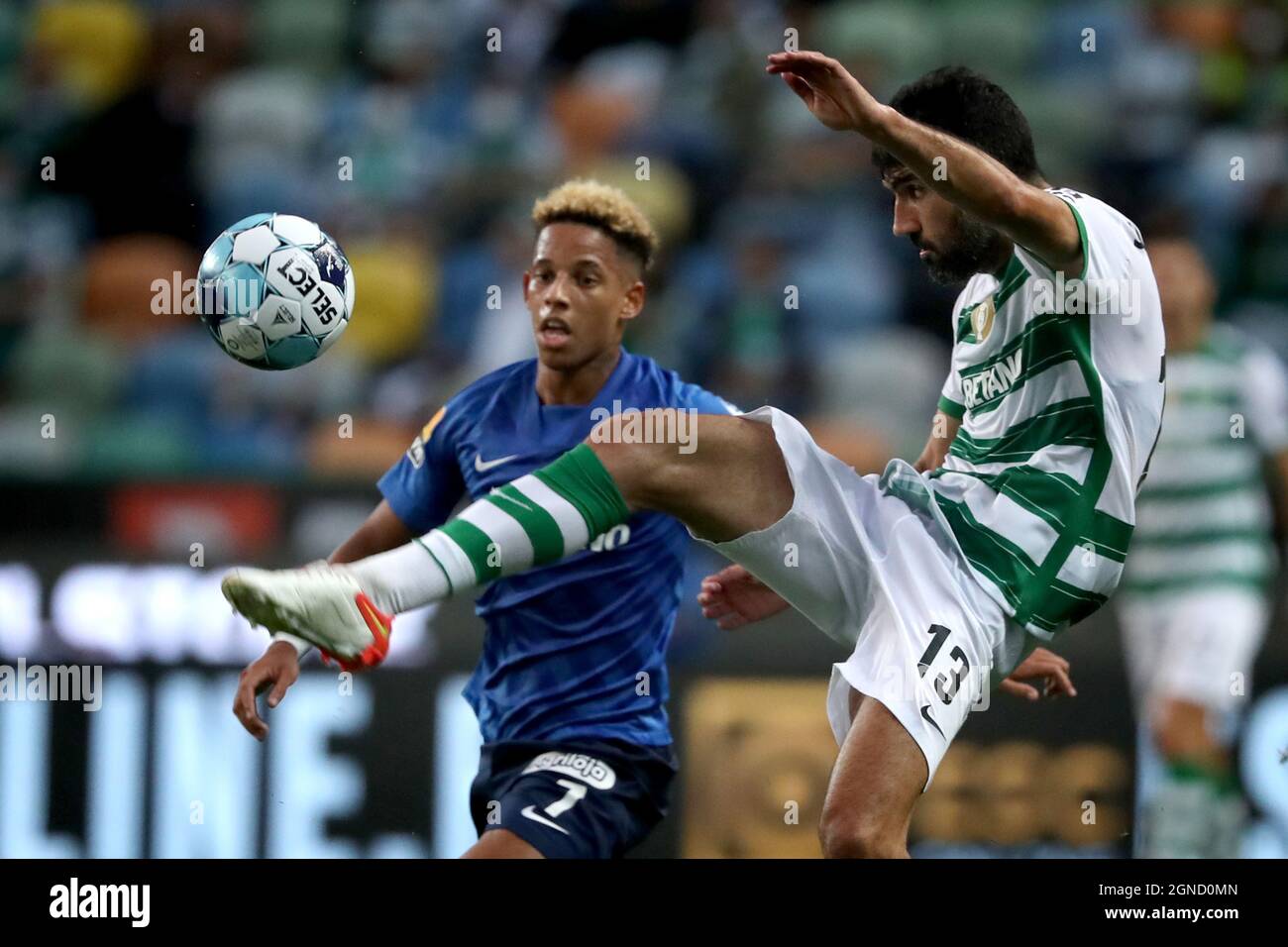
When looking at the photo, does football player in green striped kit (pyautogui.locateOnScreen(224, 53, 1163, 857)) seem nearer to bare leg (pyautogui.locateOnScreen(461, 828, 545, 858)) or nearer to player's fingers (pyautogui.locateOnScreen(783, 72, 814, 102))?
player's fingers (pyautogui.locateOnScreen(783, 72, 814, 102))

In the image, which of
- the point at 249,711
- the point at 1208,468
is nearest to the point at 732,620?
the point at 249,711

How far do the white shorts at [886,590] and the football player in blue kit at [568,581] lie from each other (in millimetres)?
448

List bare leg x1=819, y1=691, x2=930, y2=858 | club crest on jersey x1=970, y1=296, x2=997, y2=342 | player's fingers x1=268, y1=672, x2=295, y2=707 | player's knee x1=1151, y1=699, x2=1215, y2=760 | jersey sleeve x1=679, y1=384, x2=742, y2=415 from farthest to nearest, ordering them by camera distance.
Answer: player's knee x1=1151, y1=699, x2=1215, y2=760, jersey sleeve x1=679, y1=384, x2=742, y2=415, club crest on jersey x1=970, y1=296, x2=997, y2=342, player's fingers x1=268, y1=672, x2=295, y2=707, bare leg x1=819, y1=691, x2=930, y2=858

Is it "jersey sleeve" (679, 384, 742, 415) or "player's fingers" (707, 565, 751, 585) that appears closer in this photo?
"player's fingers" (707, 565, 751, 585)

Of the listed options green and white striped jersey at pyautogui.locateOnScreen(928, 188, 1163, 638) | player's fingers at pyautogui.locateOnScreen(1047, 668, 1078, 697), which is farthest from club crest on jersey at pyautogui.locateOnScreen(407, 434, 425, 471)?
player's fingers at pyautogui.locateOnScreen(1047, 668, 1078, 697)

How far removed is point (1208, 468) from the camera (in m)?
6.48

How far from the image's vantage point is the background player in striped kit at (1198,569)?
603 cm

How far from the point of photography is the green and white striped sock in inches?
135

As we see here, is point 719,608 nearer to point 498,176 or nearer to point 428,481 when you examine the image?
point 428,481

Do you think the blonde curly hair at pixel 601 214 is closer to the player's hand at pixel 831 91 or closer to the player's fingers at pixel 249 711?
the player's hand at pixel 831 91

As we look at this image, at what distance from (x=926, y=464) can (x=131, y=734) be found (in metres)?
2.92

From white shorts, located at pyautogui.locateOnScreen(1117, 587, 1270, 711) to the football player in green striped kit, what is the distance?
2.24 meters
